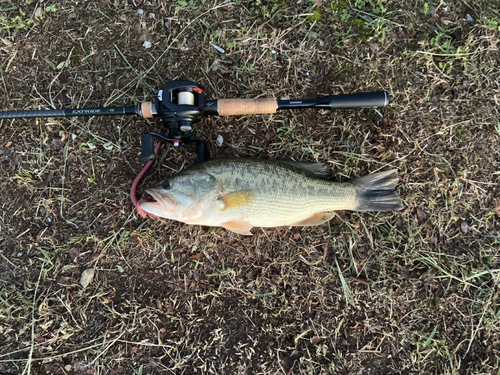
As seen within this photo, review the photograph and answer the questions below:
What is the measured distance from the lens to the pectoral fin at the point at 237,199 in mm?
2918

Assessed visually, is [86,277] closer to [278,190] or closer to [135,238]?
[135,238]

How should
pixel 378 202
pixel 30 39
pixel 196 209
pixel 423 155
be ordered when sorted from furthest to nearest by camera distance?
pixel 30 39 < pixel 423 155 < pixel 378 202 < pixel 196 209

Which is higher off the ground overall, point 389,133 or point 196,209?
point 389,133

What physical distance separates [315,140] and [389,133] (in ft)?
2.76

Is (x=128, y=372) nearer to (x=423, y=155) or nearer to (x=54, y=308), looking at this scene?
(x=54, y=308)

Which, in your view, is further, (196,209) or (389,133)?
(389,133)

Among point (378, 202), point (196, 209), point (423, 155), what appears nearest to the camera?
point (196, 209)

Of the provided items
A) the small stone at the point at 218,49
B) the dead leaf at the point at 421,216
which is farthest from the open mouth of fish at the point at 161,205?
the dead leaf at the point at 421,216

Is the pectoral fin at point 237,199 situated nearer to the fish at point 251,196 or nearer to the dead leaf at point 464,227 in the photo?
the fish at point 251,196

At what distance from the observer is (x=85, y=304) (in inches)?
130

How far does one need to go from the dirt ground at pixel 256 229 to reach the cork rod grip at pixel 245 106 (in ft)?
1.20

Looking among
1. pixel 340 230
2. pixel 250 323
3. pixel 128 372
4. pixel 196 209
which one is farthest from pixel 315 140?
pixel 128 372

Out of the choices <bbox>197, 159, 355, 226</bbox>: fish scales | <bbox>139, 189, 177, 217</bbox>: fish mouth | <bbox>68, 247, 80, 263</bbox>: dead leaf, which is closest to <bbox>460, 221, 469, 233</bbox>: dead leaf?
<bbox>197, 159, 355, 226</bbox>: fish scales

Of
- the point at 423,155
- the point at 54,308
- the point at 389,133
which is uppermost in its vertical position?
the point at 389,133
